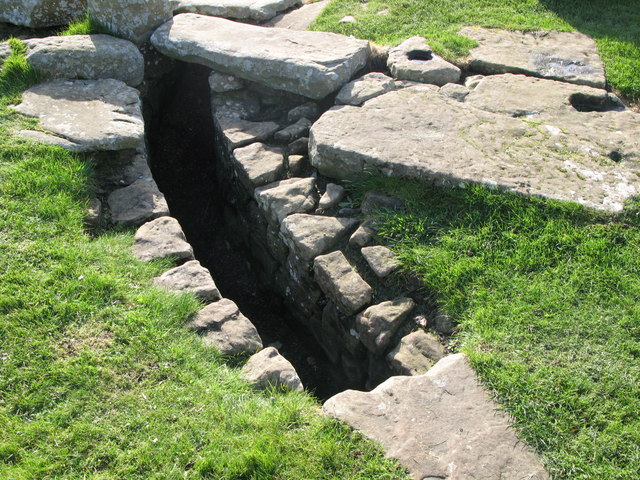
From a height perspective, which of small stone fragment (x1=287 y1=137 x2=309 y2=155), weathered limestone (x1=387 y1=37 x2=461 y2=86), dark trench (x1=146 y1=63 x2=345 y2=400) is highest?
weathered limestone (x1=387 y1=37 x2=461 y2=86)

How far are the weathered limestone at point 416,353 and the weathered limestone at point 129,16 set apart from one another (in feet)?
15.5

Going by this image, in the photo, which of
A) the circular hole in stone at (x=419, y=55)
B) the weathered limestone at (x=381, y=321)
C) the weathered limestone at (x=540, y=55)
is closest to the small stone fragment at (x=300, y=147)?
the circular hole in stone at (x=419, y=55)

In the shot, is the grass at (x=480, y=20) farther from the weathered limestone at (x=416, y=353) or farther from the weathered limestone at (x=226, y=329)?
the weathered limestone at (x=226, y=329)

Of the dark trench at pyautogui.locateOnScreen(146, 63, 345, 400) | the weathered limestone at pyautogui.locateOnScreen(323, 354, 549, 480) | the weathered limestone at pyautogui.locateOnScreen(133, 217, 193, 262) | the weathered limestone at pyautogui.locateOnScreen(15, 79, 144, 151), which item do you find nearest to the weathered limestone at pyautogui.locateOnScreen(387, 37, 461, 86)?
the dark trench at pyautogui.locateOnScreen(146, 63, 345, 400)

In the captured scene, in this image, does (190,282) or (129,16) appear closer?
(190,282)

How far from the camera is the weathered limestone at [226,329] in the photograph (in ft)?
13.2

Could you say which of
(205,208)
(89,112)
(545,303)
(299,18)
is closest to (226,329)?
(545,303)

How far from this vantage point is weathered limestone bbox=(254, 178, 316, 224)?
16.9ft

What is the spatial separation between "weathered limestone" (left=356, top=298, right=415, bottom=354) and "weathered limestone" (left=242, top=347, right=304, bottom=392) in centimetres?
69

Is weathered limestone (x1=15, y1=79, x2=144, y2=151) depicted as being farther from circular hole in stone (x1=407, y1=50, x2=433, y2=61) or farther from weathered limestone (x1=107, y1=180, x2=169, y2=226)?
circular hole in stone (x1=407, y1=50, x2=433, y2=61)

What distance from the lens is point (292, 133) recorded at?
19.2 ft

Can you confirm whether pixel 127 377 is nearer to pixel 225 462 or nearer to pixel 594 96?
pixel 225 462

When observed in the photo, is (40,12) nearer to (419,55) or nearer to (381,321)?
(419,55)

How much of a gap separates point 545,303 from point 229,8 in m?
5.48
